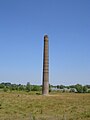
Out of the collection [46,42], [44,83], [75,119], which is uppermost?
[46,42]

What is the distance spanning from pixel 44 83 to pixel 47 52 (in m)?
6.89

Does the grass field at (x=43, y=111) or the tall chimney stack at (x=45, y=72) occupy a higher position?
the tall chimney stack at (x=45, y=72)

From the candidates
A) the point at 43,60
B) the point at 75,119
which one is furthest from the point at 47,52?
the point at 75,119

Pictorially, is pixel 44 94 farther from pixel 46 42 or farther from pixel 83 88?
pixel 83 88

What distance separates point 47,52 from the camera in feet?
185

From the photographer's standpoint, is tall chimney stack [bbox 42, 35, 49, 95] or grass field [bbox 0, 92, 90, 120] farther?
tall chimney stack [bbox 42, 35, 49, 95]

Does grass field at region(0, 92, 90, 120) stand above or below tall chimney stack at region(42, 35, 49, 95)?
below

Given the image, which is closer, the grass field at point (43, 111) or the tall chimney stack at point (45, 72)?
the grass field at point (43, 111)

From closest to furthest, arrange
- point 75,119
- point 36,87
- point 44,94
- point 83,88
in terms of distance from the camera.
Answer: point 75,119 < point 44,94 < point 36,87 < point 83,88

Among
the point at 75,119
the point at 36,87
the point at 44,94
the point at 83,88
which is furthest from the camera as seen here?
the point at 83,88

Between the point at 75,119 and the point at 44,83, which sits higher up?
the point at 44,83

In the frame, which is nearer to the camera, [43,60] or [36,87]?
[43,60]

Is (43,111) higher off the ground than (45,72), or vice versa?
(45,72)

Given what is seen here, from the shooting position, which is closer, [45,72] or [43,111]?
[43,111]
